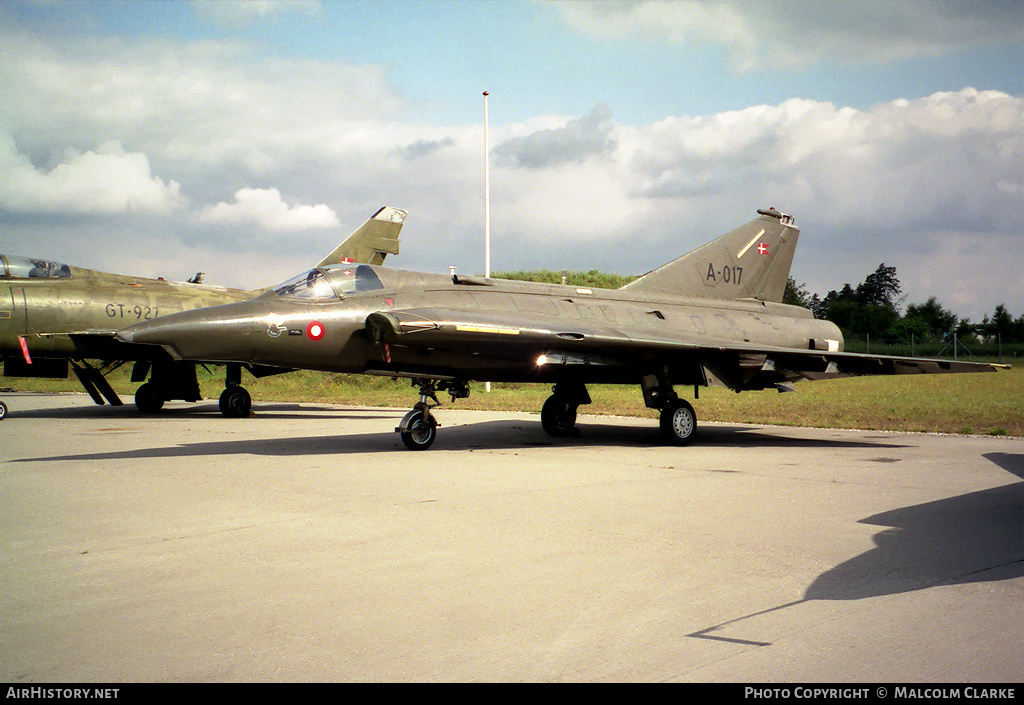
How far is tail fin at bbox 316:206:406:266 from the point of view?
21.6 m

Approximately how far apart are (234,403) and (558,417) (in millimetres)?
8368

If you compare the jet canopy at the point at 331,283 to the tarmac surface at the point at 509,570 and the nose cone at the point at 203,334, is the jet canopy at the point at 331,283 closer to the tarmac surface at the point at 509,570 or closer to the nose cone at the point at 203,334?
the nose cone at the point at 203,334

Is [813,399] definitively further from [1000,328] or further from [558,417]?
[1000,328]

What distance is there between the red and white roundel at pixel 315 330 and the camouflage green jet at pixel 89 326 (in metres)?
5.57

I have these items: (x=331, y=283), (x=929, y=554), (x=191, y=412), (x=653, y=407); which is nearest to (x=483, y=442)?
(x=653, y=407)

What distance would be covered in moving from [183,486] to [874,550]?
6.21 metres

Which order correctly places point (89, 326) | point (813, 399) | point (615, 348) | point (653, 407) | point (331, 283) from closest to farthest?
1. point (331, 283)
2. point (615, 348)
3. point (653, 407)
4. point (89, 326)
5. point (813, 399)

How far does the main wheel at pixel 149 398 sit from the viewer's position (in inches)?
731

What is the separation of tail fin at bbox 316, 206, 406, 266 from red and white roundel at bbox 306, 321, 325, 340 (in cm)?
1119

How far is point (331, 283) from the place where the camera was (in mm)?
10953

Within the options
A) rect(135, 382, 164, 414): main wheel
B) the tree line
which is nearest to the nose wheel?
rect(135, 382, 164, 414): main wheel

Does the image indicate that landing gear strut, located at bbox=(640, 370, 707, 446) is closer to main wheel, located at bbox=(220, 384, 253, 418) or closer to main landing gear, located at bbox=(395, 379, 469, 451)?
main landing gear, located at bbox=(395, 379, 469, 451)
